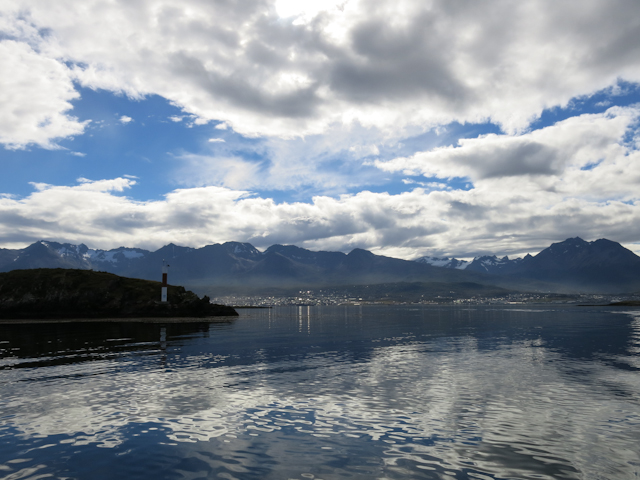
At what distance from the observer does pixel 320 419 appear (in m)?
23.5

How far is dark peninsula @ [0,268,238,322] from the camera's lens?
150m

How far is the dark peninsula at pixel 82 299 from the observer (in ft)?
493

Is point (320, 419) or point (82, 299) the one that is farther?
point (82, 299)

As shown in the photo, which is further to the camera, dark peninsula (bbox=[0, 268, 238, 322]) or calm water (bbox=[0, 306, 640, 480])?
dark peninsula (bbox=[0, 268, 238, 322])

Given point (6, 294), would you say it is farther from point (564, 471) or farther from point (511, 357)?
point (564, 471)

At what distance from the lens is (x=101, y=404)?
26.7 m

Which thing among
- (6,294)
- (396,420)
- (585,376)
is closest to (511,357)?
(585,376)

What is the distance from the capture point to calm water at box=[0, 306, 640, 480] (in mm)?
16797

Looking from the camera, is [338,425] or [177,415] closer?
[338,425]

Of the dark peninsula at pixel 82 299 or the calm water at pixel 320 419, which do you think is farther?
the dark peninsula at pixel 82 299

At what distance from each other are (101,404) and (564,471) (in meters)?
26.8

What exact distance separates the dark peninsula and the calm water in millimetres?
118995

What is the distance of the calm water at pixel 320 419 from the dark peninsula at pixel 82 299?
119 meters

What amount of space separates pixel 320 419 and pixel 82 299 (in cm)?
16219
